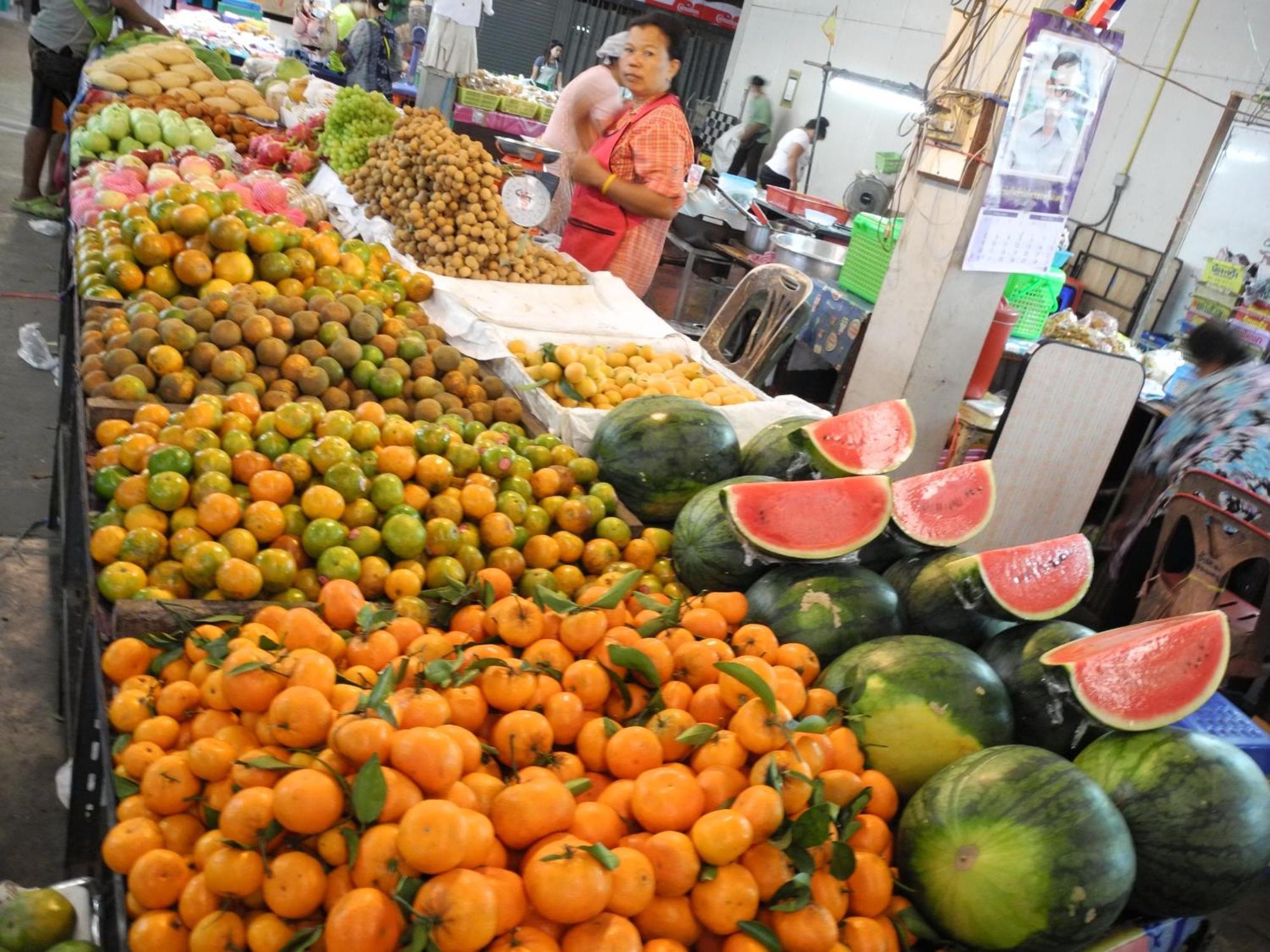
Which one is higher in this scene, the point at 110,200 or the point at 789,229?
the point at 789,229

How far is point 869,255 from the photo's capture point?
543 centimetres

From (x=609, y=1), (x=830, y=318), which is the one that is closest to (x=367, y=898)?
(x=830, y=318)

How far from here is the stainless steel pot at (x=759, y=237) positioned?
677cm

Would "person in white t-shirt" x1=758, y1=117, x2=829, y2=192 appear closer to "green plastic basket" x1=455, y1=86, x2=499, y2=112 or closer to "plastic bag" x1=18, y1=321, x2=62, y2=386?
"green plastic basket" x1=455, y1=86, x2=499, y2=112

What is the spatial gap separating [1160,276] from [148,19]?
8443 millimetres

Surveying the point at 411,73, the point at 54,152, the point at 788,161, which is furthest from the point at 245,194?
the point at 788,161

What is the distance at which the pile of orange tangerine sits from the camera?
1.19 meters

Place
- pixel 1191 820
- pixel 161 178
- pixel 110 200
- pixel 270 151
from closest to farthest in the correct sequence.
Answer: pixel 1191 820 < pixel 110 200 < pixel 161 178 < pixel 270 151

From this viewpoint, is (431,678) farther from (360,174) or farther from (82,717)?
(360,174)

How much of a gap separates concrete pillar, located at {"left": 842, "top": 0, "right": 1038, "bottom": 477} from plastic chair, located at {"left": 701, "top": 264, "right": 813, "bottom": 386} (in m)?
0.69

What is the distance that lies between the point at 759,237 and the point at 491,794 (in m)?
5.98

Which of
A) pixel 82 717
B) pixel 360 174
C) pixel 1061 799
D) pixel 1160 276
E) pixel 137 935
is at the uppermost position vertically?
pixel 1160 276

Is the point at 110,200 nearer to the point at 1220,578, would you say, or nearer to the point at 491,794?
the point at 491,794

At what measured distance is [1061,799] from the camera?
1426mm
